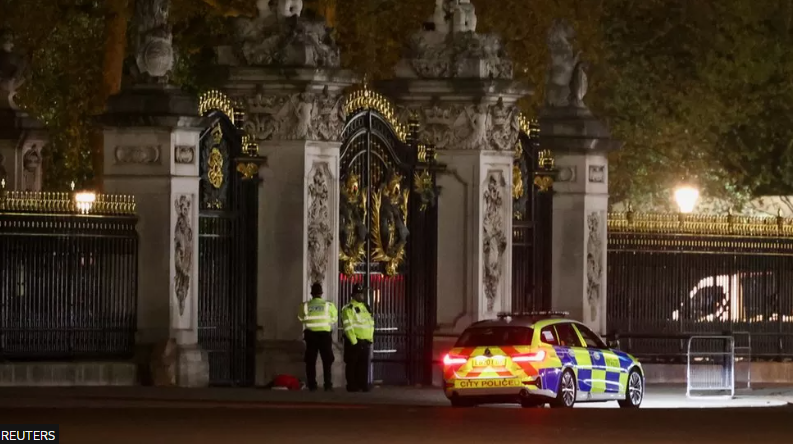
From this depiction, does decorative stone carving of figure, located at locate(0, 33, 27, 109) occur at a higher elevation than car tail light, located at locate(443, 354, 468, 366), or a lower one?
higher

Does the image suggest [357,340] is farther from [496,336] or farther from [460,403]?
[496,336]

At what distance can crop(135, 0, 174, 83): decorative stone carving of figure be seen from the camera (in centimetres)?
3031

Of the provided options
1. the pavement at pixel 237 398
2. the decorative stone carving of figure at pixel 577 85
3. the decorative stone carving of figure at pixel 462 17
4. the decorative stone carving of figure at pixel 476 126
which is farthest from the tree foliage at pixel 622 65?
the pavement at pixel 237 398

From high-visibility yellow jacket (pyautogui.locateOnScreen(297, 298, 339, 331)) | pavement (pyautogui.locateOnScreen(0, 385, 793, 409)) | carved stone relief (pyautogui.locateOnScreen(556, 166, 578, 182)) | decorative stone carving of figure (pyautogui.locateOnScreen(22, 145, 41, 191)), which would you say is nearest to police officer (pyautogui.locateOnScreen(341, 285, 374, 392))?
pavement (pyautogui.locateOnScreen(0, 385, 793, 409))

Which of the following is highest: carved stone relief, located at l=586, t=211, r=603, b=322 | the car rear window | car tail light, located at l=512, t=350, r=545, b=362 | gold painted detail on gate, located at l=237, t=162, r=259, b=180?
gold painted detail on gate, located at l=237, t=162, r=259, b=180

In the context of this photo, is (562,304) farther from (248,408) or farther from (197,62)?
(197,62)

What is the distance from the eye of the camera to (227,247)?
1225 inches

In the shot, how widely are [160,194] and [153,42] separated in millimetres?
1987

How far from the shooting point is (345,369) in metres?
31.5

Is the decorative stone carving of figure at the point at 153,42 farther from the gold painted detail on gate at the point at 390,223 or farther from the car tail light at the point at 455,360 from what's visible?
the car tail light at the point at 455,360

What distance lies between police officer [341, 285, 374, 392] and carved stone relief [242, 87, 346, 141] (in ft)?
7.30

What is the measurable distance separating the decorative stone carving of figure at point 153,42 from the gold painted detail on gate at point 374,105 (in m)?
2.71

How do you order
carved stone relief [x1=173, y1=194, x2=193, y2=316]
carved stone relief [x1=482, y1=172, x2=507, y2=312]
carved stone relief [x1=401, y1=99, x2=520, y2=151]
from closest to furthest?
carved stone relief [x1=173, y1=194, x2=193, y2=316]
carved stone relief [x1=401, y1=99, x2=520, y2=151]
carved stone relief [x1=482, y1=172, x2=507, y2=312]

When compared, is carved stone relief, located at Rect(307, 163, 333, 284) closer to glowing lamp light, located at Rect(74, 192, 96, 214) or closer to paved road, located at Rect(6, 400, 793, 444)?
glowing lamp light, located at Rect(74, 192, 96, 214)
